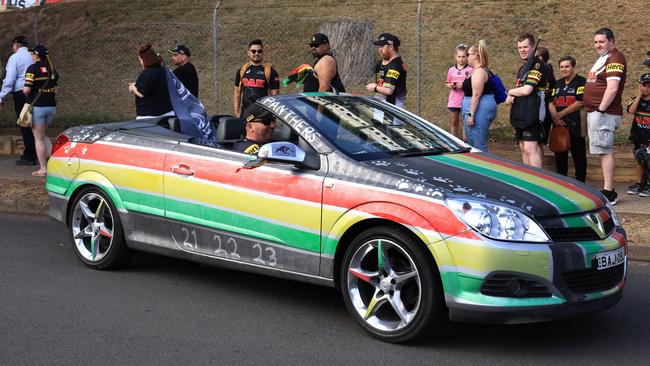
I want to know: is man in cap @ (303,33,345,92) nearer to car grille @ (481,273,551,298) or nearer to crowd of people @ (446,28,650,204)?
crowd of people @ (446,28,650,204)

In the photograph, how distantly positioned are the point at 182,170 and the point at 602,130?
525cm

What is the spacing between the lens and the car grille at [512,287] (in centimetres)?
537

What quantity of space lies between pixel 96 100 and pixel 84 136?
1279 centimetres

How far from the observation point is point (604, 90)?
10.3 meters

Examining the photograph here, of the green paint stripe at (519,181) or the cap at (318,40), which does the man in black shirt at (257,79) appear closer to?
the cap at (318,40)

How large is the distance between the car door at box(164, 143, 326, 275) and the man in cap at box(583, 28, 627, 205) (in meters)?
5.06

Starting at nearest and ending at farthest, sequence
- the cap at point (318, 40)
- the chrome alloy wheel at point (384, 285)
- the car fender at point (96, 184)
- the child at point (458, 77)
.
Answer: the chrome alloy wheel at point (384, 285), the car fender at point (96, 184), the cap at point (318, 40), the child at point (458, 77)

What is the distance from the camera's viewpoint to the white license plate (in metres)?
5.63

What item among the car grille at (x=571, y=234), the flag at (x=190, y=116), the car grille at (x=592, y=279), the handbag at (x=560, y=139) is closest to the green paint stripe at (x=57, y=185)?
the flag at (x=190, y=116)

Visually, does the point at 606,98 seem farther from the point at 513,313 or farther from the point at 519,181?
the point at 513,313

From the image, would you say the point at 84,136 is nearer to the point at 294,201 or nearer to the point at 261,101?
the point at 261,101

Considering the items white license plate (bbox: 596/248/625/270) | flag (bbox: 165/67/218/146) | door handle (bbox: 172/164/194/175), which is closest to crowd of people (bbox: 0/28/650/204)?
flag (bbox: 165/67/218/146)

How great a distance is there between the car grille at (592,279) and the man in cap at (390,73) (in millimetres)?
5304

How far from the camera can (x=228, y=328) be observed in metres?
6.13
